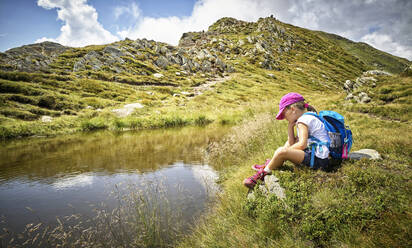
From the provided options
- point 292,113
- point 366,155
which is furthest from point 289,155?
point 366,155

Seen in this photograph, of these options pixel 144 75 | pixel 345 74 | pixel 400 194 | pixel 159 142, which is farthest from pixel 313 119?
pixel 345 74

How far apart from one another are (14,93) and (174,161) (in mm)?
24121

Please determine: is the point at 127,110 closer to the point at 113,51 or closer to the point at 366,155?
the point at 366,155

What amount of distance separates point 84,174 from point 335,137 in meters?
8.33

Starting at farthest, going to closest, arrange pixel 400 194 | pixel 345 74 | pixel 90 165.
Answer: pixel 345 74 → pixel 90 165 → pixel 400 194

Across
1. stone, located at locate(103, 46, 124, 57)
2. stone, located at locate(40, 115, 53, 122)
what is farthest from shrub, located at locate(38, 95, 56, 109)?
stone, located at locate(103, 46, 124, 57)

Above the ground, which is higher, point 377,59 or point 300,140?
point 377,59

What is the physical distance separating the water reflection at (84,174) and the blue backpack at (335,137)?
3234 mm

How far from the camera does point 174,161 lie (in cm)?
881

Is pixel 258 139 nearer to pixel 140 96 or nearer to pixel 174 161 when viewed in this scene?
pixel 174 161

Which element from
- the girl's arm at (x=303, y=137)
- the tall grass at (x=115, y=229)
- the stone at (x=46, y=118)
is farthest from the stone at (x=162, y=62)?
the girl's arm at (x=303, y=137)

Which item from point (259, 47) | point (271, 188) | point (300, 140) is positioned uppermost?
point (259, 47)

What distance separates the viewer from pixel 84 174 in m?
7.32

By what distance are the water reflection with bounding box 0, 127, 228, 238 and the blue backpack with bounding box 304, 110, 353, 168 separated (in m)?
3.23
